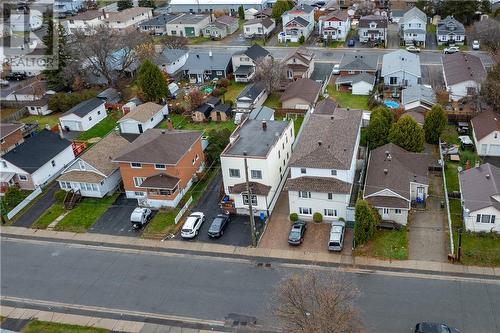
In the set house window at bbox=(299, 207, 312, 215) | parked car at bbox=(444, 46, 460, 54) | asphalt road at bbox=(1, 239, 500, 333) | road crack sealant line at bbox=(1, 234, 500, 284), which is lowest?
asphalt road at bbox=(1, 239, 500, 333)

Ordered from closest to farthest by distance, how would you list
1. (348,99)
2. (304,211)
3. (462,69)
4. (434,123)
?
(304,211), (434,123), (462,69), (348,99)

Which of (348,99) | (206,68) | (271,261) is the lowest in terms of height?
(271,261)

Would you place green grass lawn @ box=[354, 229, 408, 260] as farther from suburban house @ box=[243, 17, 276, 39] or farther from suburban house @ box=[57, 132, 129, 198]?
suburban house @ box=[243, 17, 276, 39]

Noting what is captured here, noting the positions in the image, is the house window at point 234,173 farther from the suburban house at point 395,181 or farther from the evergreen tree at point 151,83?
the evergreen tree at point 151,83

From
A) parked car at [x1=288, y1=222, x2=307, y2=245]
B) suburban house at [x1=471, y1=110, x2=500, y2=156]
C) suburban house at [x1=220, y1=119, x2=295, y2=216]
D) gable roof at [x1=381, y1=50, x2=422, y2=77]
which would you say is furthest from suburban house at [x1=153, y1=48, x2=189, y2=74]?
suburban house at [x1=471, y1=110, x2=500, y2=156]

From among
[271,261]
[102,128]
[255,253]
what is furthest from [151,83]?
[271,261]

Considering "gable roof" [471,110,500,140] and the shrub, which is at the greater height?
"gable roof" [471,110,500,140]

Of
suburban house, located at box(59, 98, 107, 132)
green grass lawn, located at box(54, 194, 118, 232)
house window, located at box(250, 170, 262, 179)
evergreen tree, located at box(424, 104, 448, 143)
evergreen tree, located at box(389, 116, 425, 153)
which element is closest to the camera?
house window, located at box(250, 170, 262, 179)

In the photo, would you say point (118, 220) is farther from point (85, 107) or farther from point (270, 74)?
point (270, 74)

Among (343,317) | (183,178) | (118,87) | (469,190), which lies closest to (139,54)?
(118,87)
